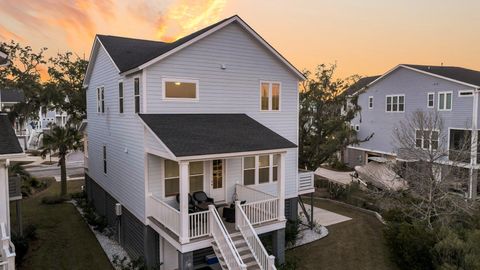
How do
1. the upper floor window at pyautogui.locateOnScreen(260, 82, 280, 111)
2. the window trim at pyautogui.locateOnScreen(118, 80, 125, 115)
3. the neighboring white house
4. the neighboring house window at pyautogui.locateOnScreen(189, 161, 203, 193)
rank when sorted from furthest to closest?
the upper floor window at pyautogui.locateOnScreen(260, 82, 280, 111), the window trim at pyautogui.locateOnScreen(118, 80, 125, 115), the neighboring house window at pyautogui.locateOnScreen(189, 161, 203, 193), the neighboring white house

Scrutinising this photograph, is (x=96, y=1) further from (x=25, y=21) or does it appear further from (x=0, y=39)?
(x=0, y=39)

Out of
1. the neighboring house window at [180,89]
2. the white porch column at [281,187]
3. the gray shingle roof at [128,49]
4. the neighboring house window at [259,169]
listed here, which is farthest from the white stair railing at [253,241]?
the gray shingle roof at [128,49]

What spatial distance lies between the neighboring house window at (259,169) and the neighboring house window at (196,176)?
208 cm

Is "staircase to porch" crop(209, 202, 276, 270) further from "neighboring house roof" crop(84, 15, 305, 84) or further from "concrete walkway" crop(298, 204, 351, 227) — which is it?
"concrete walkway" crop(298, 204, 351, 227)

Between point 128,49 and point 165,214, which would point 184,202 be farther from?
point 128,49

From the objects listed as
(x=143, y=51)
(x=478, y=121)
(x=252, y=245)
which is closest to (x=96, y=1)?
(x=143, y=51)

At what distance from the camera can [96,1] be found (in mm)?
19375

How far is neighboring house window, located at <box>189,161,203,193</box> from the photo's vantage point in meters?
12.8

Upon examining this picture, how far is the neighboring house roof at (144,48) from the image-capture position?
12.0m

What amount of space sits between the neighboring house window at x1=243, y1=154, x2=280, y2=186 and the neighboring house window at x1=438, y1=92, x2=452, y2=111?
752 inches

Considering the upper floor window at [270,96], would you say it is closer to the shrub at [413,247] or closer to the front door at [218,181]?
the front door at [218,181]

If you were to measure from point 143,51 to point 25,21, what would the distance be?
12.6m

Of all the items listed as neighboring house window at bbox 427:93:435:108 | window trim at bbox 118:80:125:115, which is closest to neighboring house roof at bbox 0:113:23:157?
window trim at bbox 118:80:125:115

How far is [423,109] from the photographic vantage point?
92.9 feet
